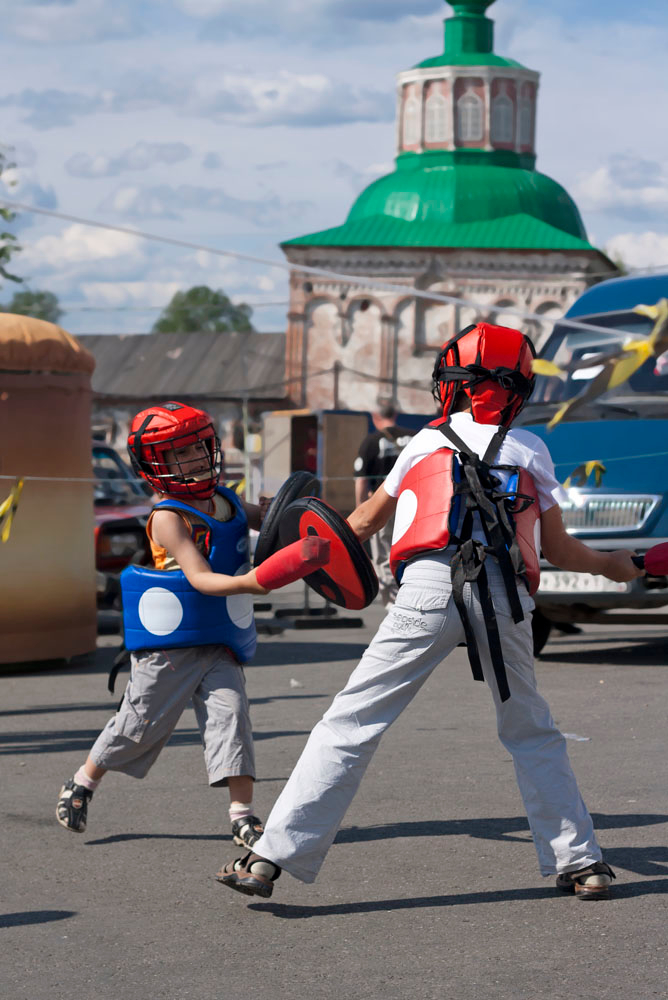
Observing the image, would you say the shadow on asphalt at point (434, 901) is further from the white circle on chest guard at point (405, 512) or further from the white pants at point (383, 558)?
the white pants at point (383, 558)

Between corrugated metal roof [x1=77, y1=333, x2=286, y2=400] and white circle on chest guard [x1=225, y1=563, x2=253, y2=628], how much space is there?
56819 millimetres

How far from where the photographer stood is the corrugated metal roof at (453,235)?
4659cm

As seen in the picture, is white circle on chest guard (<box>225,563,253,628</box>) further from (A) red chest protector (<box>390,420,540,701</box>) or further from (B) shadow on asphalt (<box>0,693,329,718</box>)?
(B) shadow on asphalt (<box>0,693,329,718</box>)

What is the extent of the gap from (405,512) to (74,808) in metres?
1.77

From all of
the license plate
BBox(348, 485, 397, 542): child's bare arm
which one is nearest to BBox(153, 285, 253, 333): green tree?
the license plate

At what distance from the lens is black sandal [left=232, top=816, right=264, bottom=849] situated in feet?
17.9

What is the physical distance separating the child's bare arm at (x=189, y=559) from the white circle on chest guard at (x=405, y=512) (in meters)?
0.51

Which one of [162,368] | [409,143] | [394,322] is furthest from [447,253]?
[162,368]

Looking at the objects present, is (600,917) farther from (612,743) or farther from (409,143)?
(409,143)

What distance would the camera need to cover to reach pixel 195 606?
221 inches

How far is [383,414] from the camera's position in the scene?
15.8 meters

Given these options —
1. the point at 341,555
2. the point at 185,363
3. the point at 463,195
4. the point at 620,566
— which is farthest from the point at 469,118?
the point at 341,555

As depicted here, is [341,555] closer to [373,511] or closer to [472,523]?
[373,511]

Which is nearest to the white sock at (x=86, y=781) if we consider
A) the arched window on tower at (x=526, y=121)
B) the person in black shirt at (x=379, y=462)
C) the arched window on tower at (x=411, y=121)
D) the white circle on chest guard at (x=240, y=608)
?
the white circle on chest guard at (x=240, y=608)
